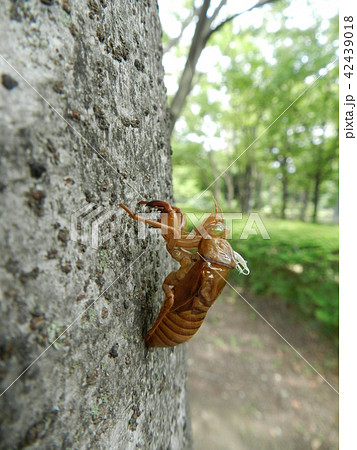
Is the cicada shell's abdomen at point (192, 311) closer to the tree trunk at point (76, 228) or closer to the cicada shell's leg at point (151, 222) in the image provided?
the tree trunk at point (76, 228)

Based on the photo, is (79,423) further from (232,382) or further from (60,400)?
(232,382)

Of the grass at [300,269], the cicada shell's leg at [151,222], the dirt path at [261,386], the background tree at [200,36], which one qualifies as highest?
the background tree at [200,36]

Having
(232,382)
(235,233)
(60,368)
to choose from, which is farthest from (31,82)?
(235,233)

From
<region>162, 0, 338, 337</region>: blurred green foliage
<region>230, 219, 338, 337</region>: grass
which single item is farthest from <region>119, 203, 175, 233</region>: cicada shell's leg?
<region>230, 219, 338, 337</region>: grass

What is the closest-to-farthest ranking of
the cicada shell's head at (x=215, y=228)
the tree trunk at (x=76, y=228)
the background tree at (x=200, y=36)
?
the tree trunk at (x=76, y=228) < the cicada shell's head at (x=215, y=228) < the background tree at (x=200, y=36)

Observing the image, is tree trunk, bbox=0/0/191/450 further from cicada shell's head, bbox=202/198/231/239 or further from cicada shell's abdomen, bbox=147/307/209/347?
cicada shell's head, bbox=202/198/231/239

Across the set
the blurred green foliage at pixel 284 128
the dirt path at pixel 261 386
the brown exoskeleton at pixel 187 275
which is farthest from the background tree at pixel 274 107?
the dirt path at pixel 261 386

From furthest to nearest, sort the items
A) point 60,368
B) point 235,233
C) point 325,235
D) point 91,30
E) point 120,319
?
point 235,233, point 325,235, point 120,319, point 91,30, point 60,368
